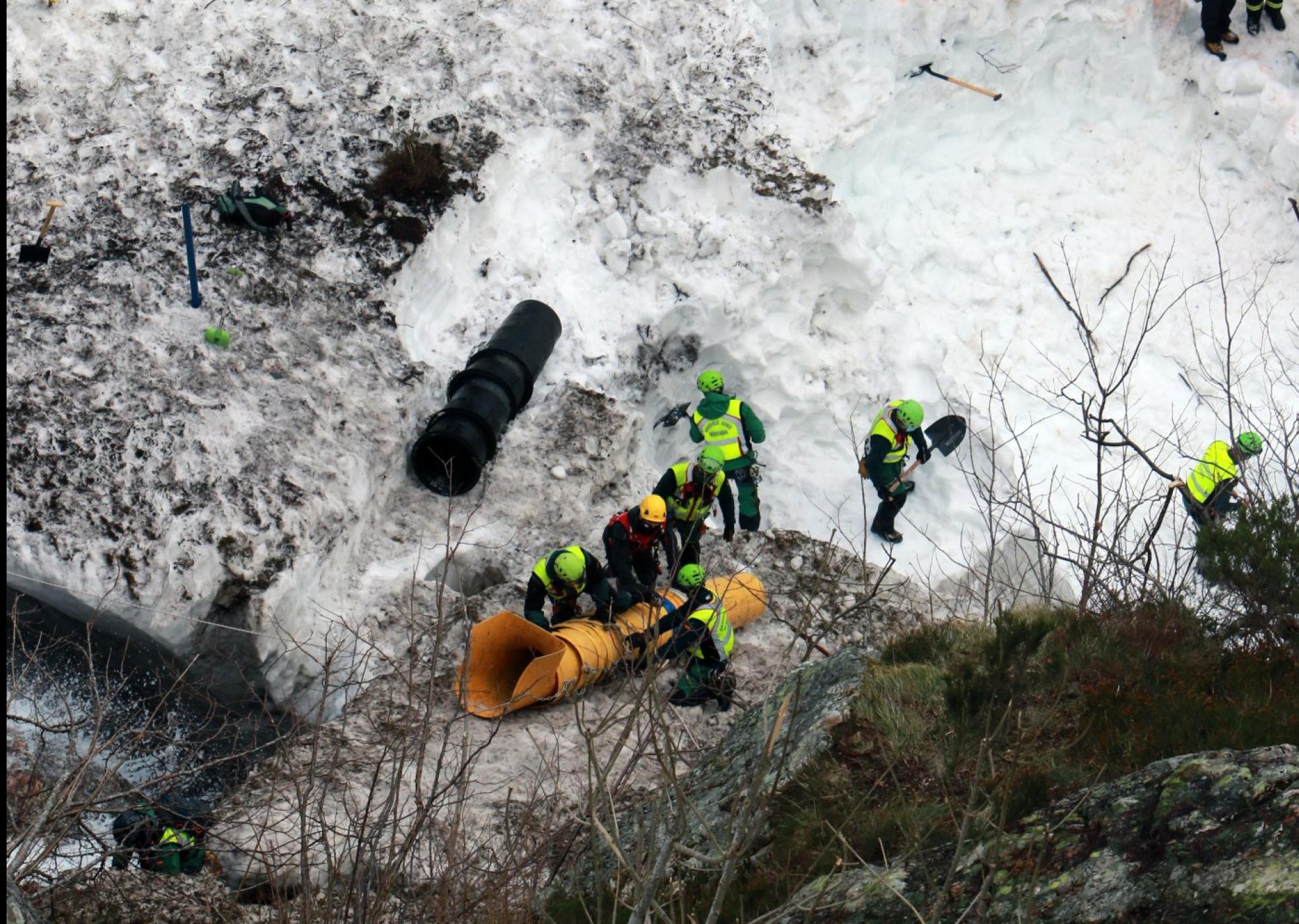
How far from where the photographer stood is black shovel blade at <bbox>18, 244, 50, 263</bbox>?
9680mm

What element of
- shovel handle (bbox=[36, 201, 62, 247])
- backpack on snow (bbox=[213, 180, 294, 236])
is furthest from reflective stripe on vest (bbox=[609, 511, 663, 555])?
shovel handle (bbox=[36, 201, 62, 247])

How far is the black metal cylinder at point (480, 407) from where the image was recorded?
9.37 metres

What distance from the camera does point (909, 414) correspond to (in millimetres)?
9984

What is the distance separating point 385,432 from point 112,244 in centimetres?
276

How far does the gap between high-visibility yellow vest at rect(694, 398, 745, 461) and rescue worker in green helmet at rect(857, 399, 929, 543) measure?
3.40ft

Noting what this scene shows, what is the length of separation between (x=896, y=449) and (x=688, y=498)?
195 centimetres

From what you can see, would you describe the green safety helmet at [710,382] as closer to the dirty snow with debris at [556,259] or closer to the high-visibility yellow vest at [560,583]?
the dirty snow with debris at [556,259]

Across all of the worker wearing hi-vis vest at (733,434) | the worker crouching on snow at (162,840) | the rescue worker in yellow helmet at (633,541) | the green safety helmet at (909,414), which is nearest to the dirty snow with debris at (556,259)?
the worker wearing hi-vis vest at (733,434)

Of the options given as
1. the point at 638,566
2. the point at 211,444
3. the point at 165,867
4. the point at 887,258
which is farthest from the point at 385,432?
the point at 887,258

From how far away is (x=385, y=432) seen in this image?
9.53 metres

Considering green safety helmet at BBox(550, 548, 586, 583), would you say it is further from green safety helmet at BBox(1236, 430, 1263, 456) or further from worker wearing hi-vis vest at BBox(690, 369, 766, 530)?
green safety helmet at BBox(1236, 430, 1263, 456)

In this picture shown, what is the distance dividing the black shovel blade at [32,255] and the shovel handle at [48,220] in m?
0.10

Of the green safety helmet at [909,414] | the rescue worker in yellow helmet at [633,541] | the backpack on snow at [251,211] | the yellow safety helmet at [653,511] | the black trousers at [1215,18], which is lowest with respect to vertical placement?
the rescue worker in yellow helmet at [633,541]

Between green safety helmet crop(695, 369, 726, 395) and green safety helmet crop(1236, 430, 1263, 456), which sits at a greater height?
green safety helmet crop(695, 369, 726, 395)
